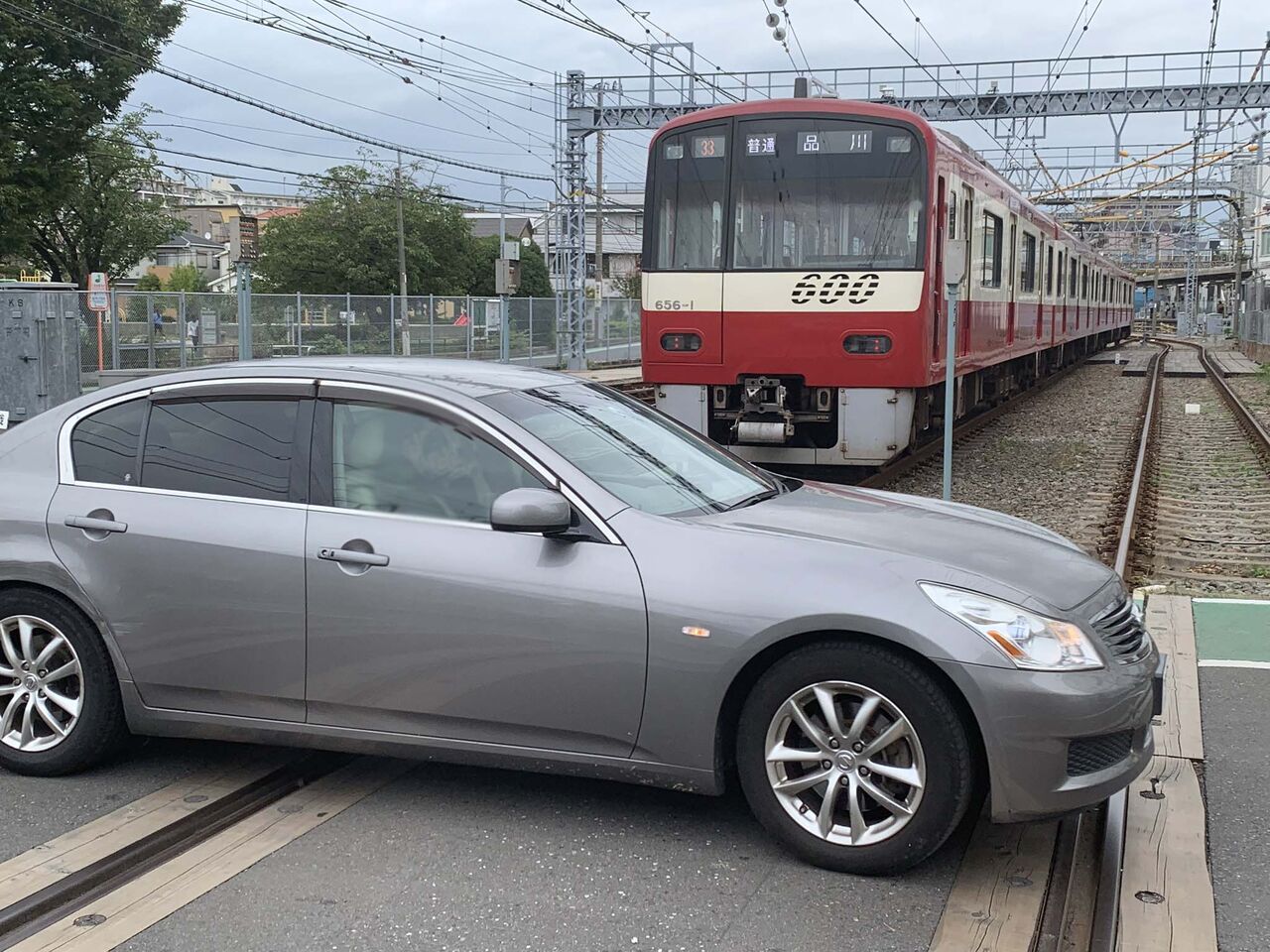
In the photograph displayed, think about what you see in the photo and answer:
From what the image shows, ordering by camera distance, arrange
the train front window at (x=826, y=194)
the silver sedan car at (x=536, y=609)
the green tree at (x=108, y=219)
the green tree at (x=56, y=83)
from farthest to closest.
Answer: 1. the green tree at (x=108, y=219)
2. the green tree at (x=56, y=83)
3. the train front window at (x=826, y=194)
4. the silver sedan car at (x=536, y=609)

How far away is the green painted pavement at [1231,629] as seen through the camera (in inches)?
257

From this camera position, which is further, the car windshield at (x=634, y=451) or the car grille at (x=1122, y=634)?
the car windshield at (x=634, y=451)

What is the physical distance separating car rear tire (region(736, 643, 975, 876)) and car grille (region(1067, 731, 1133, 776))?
0.27 m

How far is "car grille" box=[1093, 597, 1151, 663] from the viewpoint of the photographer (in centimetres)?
396

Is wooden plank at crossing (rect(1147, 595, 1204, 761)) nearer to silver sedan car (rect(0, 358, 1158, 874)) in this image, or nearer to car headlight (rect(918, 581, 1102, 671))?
silver sedan car (rect(0, 358, 1158, 874))

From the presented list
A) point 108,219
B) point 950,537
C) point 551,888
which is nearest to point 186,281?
point 108,219

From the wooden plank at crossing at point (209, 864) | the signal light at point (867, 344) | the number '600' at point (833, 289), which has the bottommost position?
the wooden plank at crossing at point (209, 864)

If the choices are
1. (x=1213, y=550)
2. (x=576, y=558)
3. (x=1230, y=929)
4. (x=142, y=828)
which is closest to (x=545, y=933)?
(x=576, y=558)

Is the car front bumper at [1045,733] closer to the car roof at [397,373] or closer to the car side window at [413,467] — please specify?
the car side window at [413,467]

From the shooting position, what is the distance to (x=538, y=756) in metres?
4.21

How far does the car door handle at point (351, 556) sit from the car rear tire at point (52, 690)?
3.10ft

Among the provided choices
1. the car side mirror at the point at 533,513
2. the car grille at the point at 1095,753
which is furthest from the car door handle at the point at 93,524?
the car grille at the point at 1095,753

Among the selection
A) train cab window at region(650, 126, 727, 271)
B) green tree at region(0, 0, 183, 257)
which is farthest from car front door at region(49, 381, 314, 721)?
green tree at region(0, 0, 183, 257)

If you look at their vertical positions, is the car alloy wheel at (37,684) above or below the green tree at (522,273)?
below
